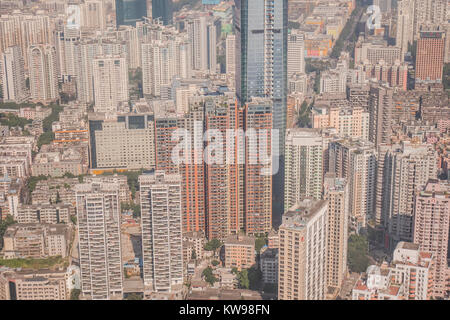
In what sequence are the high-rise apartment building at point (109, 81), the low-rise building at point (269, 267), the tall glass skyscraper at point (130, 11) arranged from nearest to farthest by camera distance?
the low-rise building at point (269, 267), the high-rise apartment building at point (109, 81), the tall glass skyscraper at point (130, 11)

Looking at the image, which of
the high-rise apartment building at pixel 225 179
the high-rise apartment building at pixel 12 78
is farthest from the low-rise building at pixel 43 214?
the high-rise apartment building at pixel 12 78

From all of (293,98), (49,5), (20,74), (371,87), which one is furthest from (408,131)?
(49,5)

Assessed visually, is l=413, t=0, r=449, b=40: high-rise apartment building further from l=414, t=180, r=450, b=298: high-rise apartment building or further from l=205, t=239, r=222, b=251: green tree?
l=205, t=239, r=222, b=251: green tree

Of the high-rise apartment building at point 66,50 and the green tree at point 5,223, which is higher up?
the high-rise apartment building at point 66,50

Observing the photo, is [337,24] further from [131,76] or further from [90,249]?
[90,249]

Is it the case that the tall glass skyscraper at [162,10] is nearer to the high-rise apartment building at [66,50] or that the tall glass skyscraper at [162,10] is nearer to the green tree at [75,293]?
the high-rise apartment building at [66,50]

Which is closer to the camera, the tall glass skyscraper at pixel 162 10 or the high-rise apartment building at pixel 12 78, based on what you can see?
the high-rise apartment building at pixel 12 78

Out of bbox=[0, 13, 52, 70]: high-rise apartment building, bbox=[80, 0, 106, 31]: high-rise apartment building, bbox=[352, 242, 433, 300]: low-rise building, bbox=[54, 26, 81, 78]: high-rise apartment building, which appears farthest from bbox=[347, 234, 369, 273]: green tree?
bbox=[80, 0, 106, 31]: high-rise apartment building
